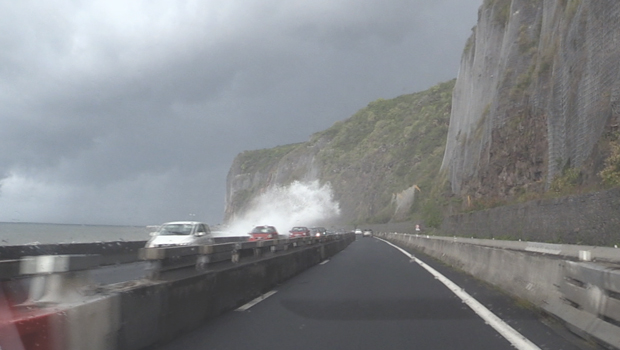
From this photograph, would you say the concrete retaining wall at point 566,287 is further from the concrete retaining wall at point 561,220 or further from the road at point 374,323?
the concrete retaining wall at point 561,220

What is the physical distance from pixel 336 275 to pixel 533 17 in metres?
48.9

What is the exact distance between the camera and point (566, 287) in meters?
8.55

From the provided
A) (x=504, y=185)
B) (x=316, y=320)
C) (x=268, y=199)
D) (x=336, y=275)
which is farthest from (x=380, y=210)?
(x=316, y=320)

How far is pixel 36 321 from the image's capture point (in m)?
5.02

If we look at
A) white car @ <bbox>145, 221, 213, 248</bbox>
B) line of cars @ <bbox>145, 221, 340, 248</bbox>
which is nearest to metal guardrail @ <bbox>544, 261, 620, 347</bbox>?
line of cars @ <bbox>145, 221, 340, 248</bbox>

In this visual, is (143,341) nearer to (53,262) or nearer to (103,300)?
(103,300)

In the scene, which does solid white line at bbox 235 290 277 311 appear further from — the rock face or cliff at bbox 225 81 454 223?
cliff at bbox 225 81 454 223

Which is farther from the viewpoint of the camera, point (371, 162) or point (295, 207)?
point (295, 207)

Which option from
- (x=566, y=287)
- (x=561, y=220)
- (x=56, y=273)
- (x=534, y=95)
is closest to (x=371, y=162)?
(x=534, y=95)

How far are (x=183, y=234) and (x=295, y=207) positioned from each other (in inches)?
4607

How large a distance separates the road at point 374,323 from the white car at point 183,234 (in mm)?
9635

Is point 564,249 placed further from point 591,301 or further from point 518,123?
point 518,123

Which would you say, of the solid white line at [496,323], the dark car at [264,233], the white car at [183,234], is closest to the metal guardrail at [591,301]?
the solid white line at [496,323]

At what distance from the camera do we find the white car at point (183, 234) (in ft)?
74.0
